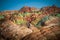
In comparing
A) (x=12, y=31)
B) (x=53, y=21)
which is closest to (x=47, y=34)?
(x=53, y=21)

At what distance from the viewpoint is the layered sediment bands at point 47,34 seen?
5.69 meters

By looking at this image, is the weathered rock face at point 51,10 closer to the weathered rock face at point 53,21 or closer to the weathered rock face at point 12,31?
the weathered rock face at point 53,21

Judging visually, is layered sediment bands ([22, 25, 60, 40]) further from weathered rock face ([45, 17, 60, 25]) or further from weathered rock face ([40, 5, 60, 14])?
weathered rock face ([40, 5, 60, 14])

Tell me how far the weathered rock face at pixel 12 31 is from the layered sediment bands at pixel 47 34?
0.92 feet

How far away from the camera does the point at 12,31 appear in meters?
6.41

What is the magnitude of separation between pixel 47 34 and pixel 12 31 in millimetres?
1461

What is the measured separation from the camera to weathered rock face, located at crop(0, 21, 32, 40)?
6293mm

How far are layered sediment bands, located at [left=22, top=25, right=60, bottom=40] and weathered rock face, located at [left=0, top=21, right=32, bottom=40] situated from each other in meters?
0.28

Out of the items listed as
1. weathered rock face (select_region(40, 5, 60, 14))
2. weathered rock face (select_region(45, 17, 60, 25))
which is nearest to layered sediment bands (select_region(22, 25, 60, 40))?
weathered rock face (select_region(45, 17, 60, 25))

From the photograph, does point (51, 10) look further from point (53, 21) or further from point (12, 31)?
point (12, 31)

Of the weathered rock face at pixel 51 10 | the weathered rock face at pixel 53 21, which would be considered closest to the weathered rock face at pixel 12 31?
the weathered rock face at pixel 53 21

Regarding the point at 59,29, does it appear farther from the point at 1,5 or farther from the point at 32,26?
the point at 1,5

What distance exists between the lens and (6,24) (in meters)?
6.61

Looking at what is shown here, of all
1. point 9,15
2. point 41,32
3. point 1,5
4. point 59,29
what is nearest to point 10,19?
point 9,15
